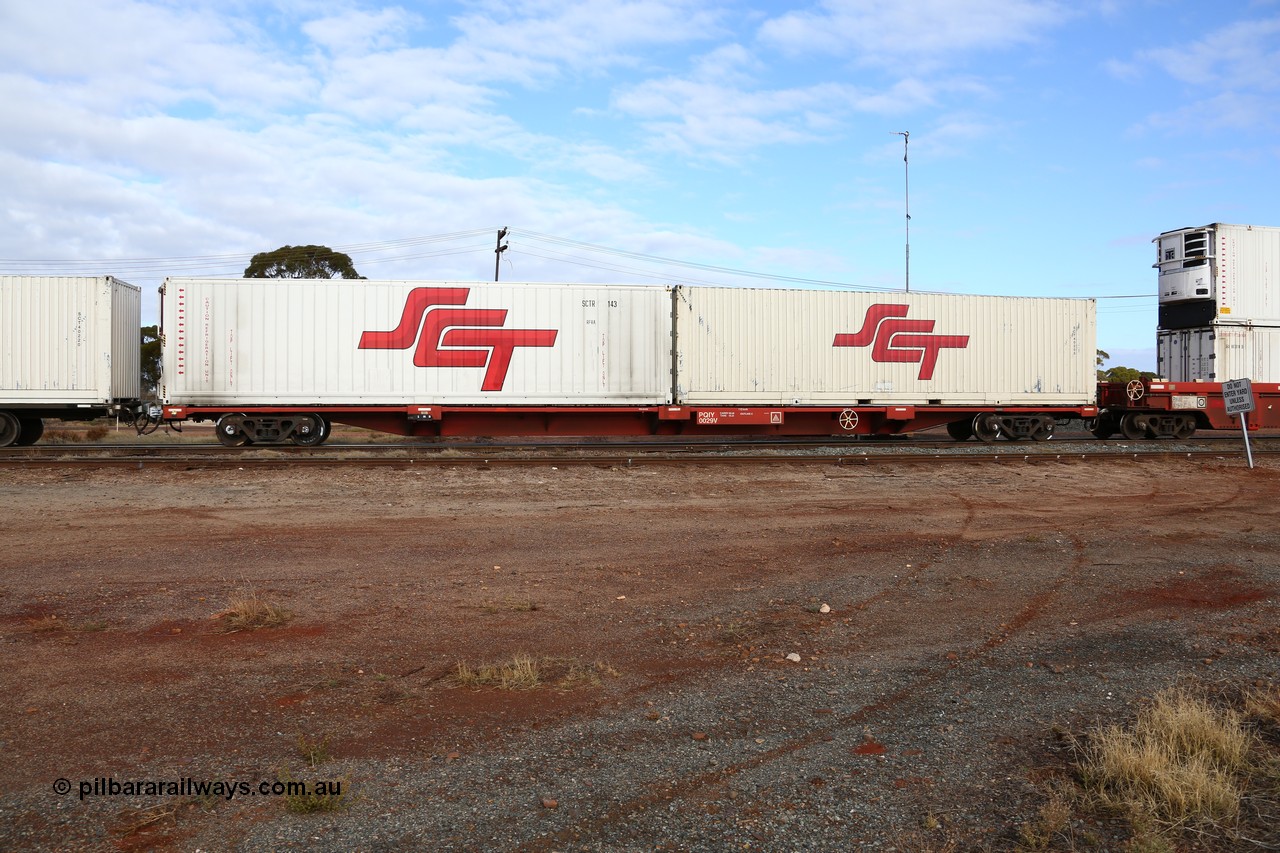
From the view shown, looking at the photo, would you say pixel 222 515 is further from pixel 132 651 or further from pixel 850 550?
pixel 850 550

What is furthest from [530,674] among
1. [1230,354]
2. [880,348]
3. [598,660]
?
[1230,354]

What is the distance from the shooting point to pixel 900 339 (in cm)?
1875

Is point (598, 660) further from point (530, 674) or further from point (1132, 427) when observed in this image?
point (1132, 427)

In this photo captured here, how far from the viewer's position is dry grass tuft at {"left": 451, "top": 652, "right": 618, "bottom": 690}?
5.06 m

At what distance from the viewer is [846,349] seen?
18547mm

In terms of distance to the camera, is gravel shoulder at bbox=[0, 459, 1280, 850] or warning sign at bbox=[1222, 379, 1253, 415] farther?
warning sign at bbox=[1222, 379, 1253, 415]

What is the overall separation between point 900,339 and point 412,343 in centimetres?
1087

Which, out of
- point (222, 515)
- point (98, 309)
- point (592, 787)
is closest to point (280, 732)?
point (592, 787)

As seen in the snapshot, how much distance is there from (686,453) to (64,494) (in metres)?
10.6

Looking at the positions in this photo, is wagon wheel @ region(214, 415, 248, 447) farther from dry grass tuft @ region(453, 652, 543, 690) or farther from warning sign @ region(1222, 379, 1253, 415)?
warning sign @ region(1222, 379, 1253, 415)

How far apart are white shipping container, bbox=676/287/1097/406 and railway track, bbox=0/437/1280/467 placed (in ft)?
3.93

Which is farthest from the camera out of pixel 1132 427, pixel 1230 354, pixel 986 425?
pixel 1132 427

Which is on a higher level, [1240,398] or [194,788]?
[1240,398]

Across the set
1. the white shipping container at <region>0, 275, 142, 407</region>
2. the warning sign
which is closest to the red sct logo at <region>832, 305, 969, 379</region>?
the warning sign
